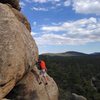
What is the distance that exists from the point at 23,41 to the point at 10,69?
3.10 m

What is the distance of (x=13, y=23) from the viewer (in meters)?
22.2

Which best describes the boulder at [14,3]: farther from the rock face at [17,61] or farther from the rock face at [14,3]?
the rock face at [17,61]

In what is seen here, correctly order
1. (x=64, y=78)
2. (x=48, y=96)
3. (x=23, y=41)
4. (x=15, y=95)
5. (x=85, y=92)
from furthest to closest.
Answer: (x=64, y=78)
(x=85, y=92)
(x=48, y=96)
(x=15, y=95)
(x=23, y=41)

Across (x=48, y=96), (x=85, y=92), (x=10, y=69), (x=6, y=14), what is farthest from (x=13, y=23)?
(x=85, y=92)

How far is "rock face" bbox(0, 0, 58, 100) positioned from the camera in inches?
801

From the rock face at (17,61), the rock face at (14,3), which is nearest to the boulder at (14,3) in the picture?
the rock face at (14,3)

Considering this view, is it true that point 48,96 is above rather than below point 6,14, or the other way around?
below

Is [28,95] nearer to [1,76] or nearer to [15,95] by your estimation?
[15,95]

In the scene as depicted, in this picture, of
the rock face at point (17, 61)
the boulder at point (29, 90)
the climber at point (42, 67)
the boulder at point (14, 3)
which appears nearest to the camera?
the rock face at point (17, 61)

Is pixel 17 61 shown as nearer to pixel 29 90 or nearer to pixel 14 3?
pixel 29 90

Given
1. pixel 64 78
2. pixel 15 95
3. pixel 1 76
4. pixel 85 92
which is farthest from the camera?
pixel 64 78

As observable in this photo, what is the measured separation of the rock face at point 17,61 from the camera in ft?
66.8

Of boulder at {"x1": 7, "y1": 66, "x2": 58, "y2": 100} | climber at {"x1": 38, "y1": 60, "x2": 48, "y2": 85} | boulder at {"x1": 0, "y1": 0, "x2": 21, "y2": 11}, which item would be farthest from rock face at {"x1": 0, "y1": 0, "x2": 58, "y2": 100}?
boulder at {"x1": 0, "y1": 0, "x2": 21, "y2": 11}

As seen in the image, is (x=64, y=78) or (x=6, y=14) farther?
(x=64, y=78)
